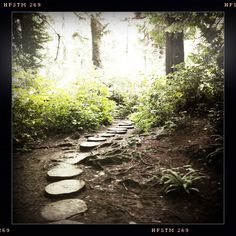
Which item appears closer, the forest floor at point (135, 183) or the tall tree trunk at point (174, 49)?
the forest floor at point (135, 183)

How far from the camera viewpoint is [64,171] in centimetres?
419

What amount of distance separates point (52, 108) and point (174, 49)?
3.98 metres

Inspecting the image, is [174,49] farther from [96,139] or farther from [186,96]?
[96,139]

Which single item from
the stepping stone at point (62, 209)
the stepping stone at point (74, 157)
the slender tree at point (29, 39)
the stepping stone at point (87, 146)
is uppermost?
the slender tree at point (29, 39)

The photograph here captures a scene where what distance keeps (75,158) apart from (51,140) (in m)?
1.49

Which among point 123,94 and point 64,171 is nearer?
point 64,171

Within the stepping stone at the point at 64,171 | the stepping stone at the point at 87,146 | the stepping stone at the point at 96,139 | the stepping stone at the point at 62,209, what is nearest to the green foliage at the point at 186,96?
the stepping stone at the point at 96,139

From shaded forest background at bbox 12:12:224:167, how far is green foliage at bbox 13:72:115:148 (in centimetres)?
2

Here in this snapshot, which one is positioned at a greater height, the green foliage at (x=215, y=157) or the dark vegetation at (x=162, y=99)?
the dark vegetation at (x=162, y=99)

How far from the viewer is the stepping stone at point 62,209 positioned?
3146 millimetres

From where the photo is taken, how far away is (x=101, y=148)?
211 inches

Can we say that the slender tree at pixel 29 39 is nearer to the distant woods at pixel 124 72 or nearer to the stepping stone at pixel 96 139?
the distant woods at pixel 124 72

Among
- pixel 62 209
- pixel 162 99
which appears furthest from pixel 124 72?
pixel 62 209

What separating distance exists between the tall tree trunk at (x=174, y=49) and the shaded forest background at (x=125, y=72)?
0.09 ft
